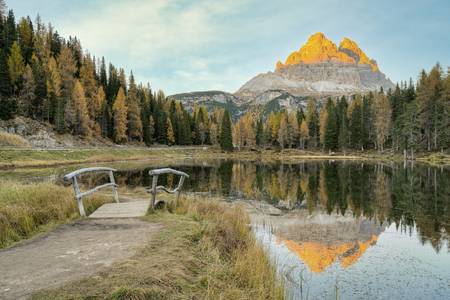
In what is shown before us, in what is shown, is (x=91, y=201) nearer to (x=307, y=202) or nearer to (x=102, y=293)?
(x=102, y=293)

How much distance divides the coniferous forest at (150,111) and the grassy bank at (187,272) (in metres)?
62.6

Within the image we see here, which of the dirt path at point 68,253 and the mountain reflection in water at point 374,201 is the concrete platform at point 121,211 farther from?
the mountain reflection in water at point 374,201

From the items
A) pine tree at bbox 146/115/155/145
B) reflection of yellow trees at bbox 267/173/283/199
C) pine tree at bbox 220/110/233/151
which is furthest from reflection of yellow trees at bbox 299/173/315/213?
pine tree at bbox 220/110/233/151

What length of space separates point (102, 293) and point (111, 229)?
4.21m

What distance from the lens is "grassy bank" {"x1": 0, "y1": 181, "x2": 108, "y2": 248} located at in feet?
27.7

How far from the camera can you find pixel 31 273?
→ 18.0ft

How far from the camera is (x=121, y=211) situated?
35.5 feet

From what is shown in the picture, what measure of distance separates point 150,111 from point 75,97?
3346cm

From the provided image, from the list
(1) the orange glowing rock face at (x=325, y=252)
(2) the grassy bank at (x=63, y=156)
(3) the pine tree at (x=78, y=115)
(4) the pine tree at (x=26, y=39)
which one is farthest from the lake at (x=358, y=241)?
(4) the pine tree at (x=26, y=39)

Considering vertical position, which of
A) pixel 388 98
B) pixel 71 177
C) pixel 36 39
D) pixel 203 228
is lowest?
pixel 203 228

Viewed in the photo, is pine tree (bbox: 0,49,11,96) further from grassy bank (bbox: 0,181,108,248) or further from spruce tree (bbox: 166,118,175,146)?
grassy bank (bbox: 0,181,108,248)

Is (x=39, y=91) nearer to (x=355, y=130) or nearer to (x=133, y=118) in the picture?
(x=133, y=118)

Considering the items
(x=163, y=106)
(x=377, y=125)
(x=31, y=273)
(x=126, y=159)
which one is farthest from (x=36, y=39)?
(x=31, y=273)

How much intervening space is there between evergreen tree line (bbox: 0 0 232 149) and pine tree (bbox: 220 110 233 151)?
1.04ft
